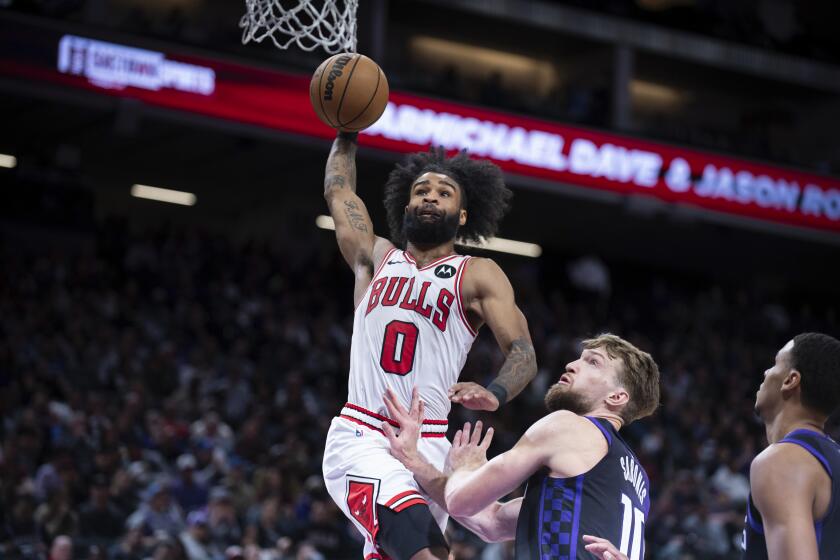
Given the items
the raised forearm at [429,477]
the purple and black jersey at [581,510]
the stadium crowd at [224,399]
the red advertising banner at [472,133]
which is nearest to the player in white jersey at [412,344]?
the raised forearm at [429,477]

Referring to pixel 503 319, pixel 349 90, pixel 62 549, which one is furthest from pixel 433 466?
pixel 62 549

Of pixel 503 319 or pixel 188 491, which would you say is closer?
pixel 503 319

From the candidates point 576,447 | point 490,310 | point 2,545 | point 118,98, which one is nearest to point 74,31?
point 118,98

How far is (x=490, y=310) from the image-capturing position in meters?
5.48

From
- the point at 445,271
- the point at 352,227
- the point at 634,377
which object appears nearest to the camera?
the point at 634,377

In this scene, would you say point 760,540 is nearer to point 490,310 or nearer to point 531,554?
point 531,554

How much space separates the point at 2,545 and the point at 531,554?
6.70 m

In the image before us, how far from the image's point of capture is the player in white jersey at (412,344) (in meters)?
5.09

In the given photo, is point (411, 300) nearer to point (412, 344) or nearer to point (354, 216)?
point (412, 344)

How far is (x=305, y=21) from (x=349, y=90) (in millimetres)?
1489

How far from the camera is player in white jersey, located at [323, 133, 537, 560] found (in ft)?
16.7

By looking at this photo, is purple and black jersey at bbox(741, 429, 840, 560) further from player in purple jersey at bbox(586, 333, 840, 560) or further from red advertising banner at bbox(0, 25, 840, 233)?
red advertising banner at bbox(0, 25, 840, 233)

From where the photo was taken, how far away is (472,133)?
17938 mm

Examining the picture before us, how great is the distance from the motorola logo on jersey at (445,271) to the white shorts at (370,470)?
27.4 inches
